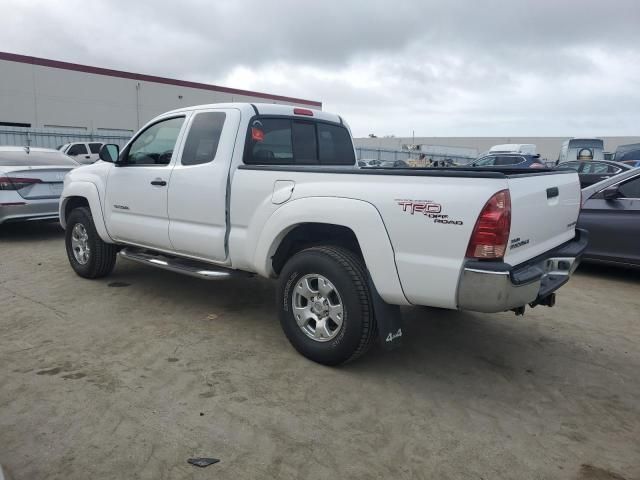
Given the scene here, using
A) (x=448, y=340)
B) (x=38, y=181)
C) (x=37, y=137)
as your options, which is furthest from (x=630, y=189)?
(x=37, y=137)

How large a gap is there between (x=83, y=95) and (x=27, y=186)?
Answer: 27703 millimetres

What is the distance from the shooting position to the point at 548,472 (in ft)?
8.69

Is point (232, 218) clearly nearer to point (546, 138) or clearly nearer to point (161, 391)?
point (161, 391)

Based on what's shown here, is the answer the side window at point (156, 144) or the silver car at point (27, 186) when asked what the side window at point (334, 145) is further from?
the silver car at point (27, 186)

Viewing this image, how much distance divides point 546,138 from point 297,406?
58.3 meters

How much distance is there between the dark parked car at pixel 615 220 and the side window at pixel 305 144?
3981 millimetres

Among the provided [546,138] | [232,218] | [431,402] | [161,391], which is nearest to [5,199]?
[232,218]

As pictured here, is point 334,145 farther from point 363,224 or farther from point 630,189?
point 630,189

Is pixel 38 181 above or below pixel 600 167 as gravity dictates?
below

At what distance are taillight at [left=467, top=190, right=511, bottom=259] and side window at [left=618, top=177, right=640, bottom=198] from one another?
181 inches

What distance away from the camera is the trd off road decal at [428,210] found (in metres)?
3.03

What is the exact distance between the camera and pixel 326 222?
3533 millimetres

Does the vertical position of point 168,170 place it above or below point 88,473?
above

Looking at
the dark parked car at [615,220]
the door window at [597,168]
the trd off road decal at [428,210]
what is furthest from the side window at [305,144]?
the door window at [597,168]
